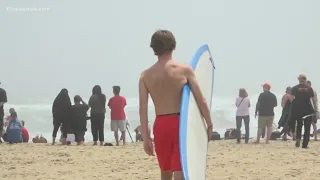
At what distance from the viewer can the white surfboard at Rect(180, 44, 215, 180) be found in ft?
16.7

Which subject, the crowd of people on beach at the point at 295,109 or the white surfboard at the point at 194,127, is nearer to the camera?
the white surfboard at the point at 194,127

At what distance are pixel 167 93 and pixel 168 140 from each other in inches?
13.0

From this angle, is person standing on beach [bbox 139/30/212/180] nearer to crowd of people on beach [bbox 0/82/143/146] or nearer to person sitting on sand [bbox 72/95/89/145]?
crowd of people on beach [bbox 0/82/143/146]

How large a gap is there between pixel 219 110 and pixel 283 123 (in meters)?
33.2

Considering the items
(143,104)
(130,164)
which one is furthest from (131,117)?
(143,104)

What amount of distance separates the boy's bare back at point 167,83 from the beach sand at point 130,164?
3.42 m

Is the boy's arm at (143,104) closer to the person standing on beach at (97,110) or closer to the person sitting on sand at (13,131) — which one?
the person standing on beach at (97,110)

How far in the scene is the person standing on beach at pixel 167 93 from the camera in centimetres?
517

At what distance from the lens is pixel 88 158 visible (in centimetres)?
1077

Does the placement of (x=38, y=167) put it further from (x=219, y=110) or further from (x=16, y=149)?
(x=219, y=110)

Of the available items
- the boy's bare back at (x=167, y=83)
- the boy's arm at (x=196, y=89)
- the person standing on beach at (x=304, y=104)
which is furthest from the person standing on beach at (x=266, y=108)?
the boy's bare back at (x=167, y=83)

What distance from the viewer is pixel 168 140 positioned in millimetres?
5164

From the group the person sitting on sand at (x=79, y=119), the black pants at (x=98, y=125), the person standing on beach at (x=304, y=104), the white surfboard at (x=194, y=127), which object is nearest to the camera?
the white surfboard at (x=194, y=127)

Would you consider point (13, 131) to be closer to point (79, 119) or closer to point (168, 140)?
point (79, 119)
